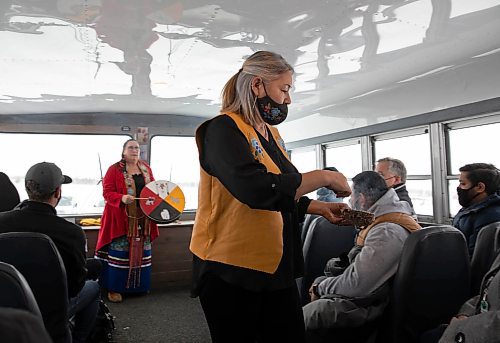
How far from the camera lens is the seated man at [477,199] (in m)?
2.79

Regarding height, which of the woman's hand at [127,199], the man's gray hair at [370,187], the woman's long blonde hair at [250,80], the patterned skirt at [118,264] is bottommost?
the patterned skirt at [118,264]

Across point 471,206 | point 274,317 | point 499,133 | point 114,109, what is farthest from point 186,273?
point 274,317

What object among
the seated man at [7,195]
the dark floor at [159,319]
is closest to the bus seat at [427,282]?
the dark floor at [159,319]

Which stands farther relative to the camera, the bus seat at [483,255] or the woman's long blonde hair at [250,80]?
the bus seat at [483,255]

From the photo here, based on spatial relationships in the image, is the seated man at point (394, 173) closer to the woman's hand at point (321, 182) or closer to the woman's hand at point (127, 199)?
the woman's hand at point (127, 199)

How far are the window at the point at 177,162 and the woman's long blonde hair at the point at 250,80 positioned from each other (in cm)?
459

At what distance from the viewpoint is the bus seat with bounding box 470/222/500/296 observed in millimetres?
2035

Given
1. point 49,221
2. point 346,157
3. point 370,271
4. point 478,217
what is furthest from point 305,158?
point 49,221

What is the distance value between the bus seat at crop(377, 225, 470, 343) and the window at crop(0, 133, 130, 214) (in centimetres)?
457

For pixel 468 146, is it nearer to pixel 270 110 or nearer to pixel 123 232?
pixel 270 110

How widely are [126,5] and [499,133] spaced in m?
2.79

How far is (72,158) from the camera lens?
18.0 feet

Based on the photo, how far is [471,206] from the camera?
9.51 ft

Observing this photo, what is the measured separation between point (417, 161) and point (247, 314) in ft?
10.7
